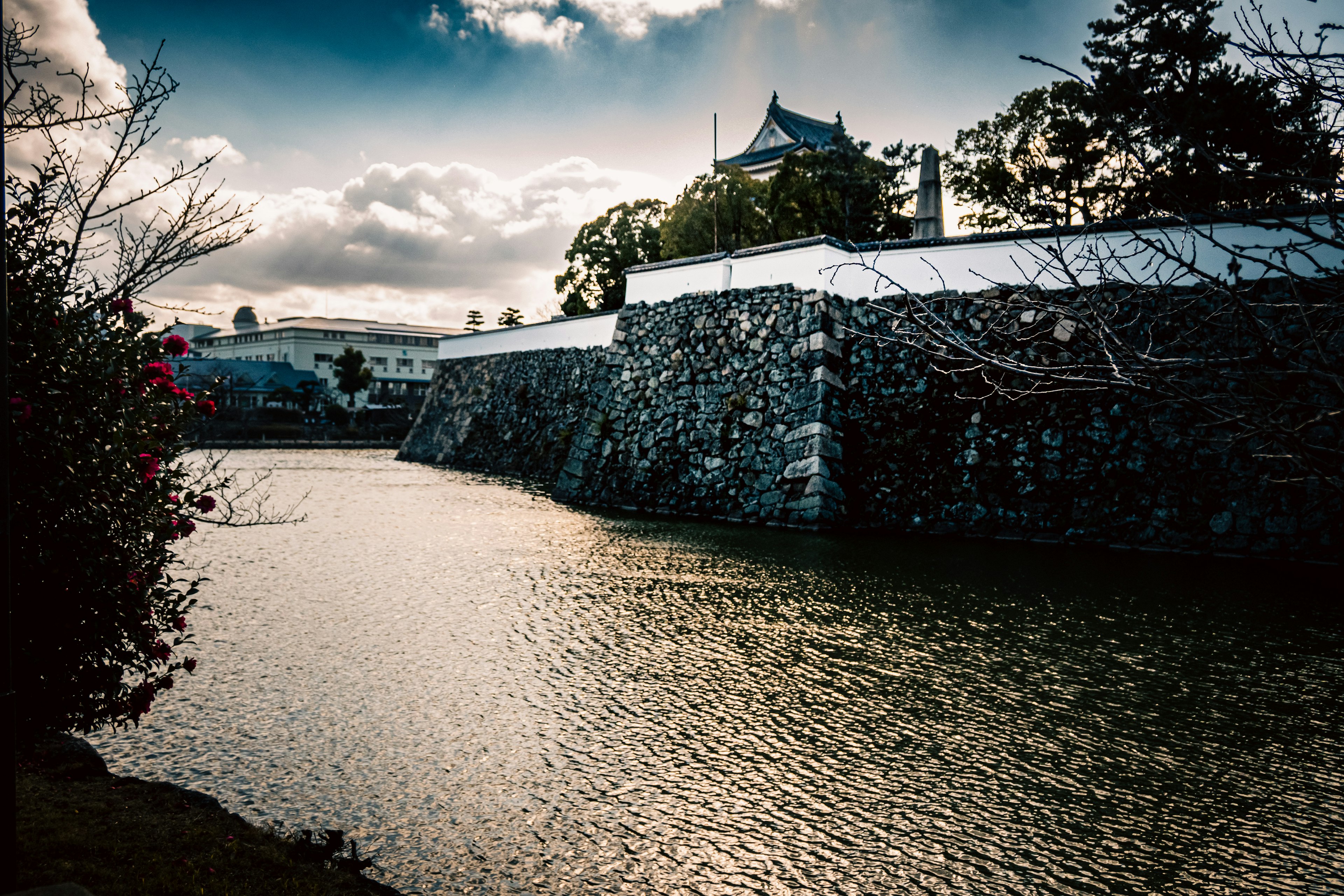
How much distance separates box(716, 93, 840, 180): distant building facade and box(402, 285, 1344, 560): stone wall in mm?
17773

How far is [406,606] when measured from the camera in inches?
286

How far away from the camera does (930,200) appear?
15.2 m

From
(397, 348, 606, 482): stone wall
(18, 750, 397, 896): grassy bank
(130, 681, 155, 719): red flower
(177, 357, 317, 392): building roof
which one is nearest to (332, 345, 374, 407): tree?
(177, 357, 317, 392): building roof

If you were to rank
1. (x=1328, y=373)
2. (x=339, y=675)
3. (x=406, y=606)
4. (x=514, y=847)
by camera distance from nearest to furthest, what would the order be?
(x=1328, y=373) < (x=514, y=847) < (x=339, y=675) < (x=406, y=606)

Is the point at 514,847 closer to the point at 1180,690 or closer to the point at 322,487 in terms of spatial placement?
the point at 1180,690

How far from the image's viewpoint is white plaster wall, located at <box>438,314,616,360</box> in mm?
22938

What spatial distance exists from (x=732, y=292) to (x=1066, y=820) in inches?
467

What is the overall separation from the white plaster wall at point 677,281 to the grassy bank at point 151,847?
41.6ft

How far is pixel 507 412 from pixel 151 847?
23.4m

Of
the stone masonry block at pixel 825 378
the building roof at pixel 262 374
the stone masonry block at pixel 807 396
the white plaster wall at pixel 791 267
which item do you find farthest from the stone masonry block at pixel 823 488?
the building roof at pixel 262 374

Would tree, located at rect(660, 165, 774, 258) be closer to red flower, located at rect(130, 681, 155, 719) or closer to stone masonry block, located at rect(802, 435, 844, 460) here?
stone masonry block, located at rect(802, 435, 844, 460)

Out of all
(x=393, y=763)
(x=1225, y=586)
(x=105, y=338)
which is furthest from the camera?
(x=1225, y=586)

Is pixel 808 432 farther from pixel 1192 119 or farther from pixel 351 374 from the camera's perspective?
pixel 351 374

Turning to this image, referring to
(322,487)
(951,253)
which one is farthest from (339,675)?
(322,487)
